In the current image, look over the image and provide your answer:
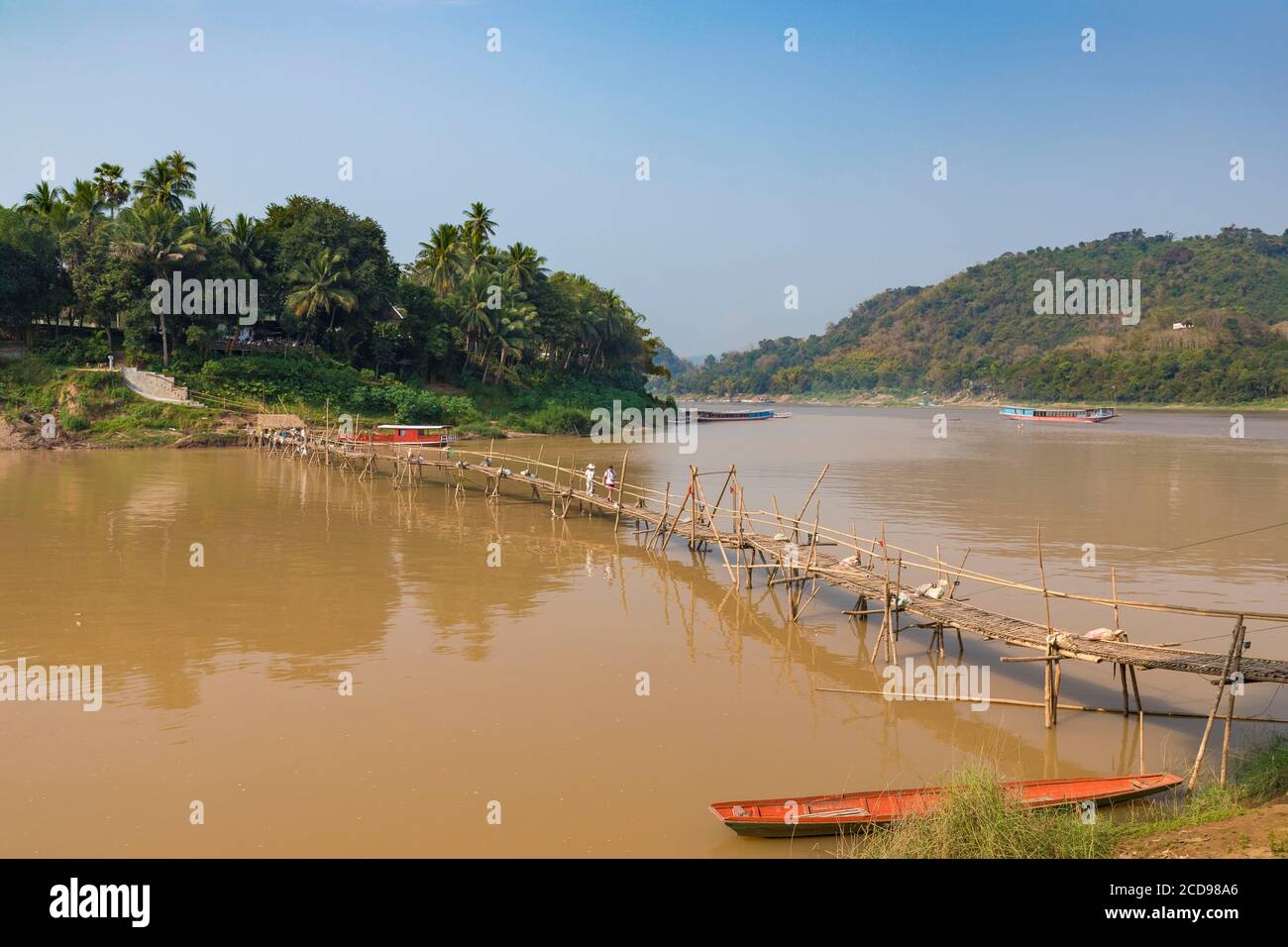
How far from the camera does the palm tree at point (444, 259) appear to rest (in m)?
61.9

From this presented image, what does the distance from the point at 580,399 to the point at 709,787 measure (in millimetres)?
55642

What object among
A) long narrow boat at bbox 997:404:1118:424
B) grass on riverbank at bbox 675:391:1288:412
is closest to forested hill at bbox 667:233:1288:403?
grass on riverbank at bbox 675:391:1288:412

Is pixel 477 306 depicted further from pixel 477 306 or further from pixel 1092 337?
pixel 1092 337

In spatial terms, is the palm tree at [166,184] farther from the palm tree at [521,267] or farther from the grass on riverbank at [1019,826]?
the grass on riverbank at [1019,826]

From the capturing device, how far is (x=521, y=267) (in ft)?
203

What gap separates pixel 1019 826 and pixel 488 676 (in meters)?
7.14

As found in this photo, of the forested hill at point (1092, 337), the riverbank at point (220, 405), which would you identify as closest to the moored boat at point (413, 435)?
the riverbank at point (220, 405)

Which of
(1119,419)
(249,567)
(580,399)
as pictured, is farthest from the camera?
(1119,419)

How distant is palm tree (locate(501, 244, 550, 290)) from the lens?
6128cm

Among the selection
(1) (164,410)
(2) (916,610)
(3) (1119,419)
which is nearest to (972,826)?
(2) (916,610)

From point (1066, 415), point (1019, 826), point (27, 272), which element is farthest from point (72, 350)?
point (1066, 415)

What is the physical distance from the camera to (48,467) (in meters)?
33.1

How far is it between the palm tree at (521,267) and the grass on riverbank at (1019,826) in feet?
185
